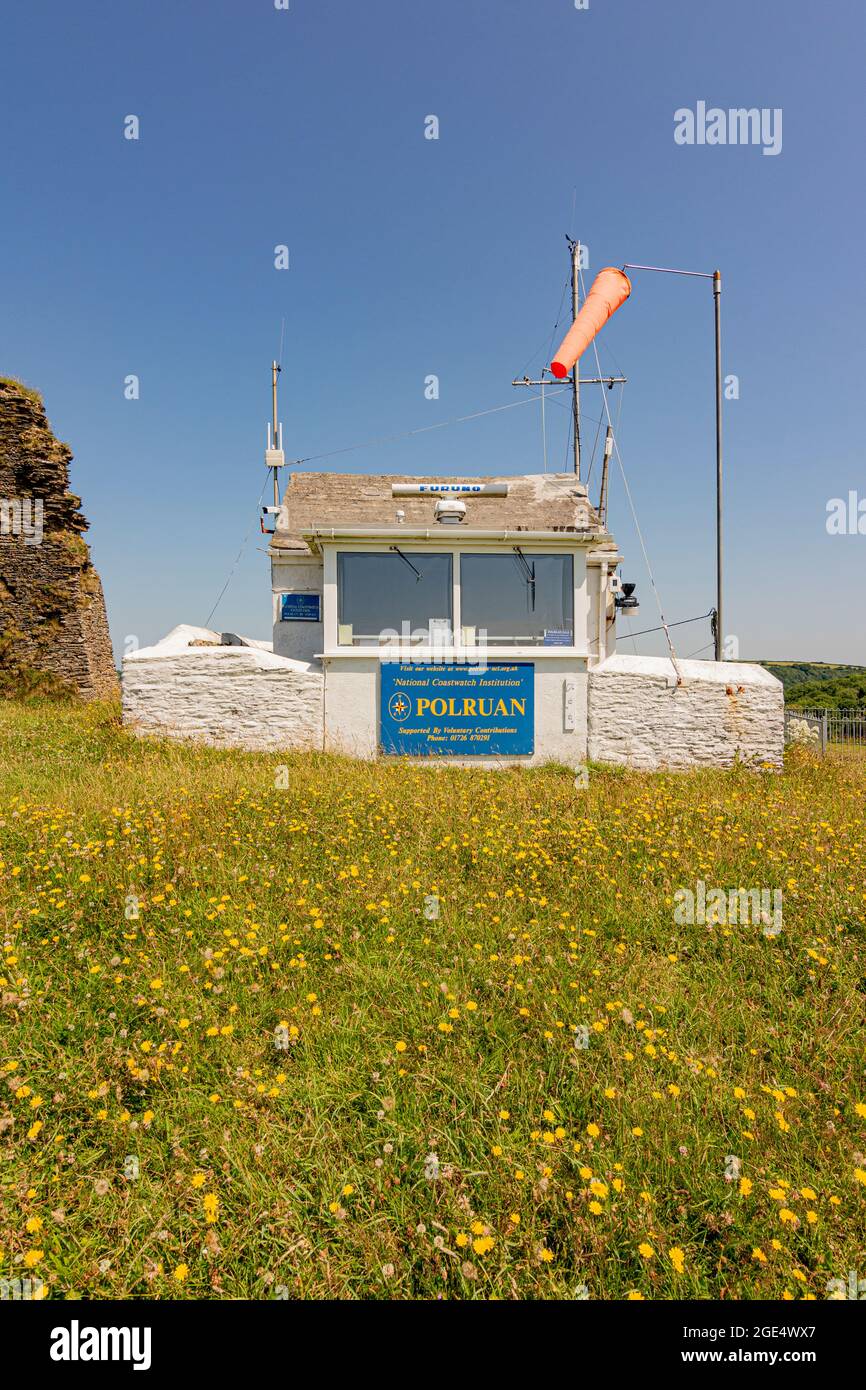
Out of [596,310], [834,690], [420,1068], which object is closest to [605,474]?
[596,310]

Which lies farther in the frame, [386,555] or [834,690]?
[834,690]

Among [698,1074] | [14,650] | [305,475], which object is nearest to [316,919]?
[698,1074]

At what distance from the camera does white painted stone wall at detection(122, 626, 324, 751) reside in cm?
1204

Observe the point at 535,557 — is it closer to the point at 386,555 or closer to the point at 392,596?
the point at 386,555

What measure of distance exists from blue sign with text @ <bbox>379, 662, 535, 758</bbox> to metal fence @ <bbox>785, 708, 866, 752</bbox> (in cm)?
916

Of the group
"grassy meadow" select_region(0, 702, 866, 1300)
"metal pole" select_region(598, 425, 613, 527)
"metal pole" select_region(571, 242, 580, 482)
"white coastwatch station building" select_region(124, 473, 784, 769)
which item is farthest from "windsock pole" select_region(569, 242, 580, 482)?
"grassy meadow" select_region(0, 702, 866, 1300)

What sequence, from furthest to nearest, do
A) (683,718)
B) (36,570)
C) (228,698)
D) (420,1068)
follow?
(36,570)
(683,718)
(228,698)
(420,1068)

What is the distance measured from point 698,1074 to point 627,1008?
57cm

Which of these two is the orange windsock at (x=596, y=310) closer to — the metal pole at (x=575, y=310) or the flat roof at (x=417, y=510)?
the flat roof at (x=417, y=510)

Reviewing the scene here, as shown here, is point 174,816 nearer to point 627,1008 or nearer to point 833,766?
point 627,1008

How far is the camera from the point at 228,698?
12.1 metres

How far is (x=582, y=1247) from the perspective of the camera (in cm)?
240

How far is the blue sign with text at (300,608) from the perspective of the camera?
47.8ft

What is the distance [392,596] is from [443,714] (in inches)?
161
